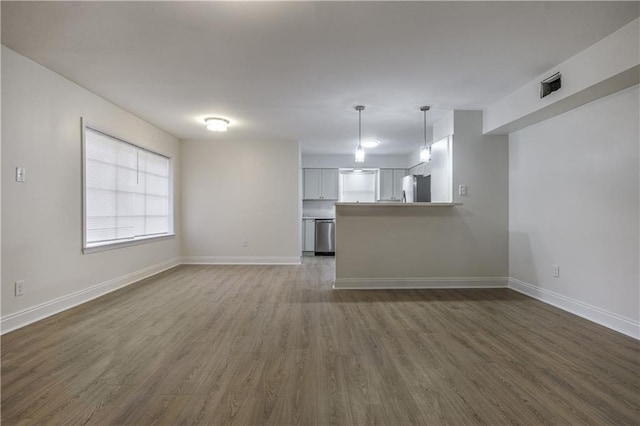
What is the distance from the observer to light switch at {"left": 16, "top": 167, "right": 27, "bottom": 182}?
2.53 m

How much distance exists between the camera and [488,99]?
140 inches

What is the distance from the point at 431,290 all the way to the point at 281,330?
2.23 metres

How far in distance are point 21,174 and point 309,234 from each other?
5130mm

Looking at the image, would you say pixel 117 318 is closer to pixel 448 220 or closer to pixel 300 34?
pixel 300 34

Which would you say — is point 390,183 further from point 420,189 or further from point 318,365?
point 318,365

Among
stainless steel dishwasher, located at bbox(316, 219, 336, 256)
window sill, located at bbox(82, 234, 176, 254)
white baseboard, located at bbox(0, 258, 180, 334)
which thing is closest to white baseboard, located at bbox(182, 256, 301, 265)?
window sill, located at bbox(82, 234, 176, 254)

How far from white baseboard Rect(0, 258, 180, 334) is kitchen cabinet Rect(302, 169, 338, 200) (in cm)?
383

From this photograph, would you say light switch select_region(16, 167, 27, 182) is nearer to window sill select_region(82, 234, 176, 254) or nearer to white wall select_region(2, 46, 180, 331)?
white wall select_region(2, 46, 180, 331)

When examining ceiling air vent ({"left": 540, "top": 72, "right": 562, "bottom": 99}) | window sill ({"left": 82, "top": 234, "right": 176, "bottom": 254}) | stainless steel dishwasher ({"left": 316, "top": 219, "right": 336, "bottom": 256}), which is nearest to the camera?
ceiling air vent ({"left": 540, "top": 72, "right": 562, "bottom": 99})

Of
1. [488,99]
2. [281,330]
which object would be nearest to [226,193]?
[281,330]

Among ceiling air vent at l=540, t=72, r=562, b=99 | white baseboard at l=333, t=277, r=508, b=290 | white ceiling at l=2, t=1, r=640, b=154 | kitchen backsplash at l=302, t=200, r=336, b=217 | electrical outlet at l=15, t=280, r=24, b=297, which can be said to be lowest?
white baseboard at l=333, t=277, r=508, b=290

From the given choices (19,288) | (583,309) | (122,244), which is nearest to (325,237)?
(122,244)

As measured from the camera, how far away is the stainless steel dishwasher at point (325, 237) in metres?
6.90

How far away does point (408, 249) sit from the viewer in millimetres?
3963
